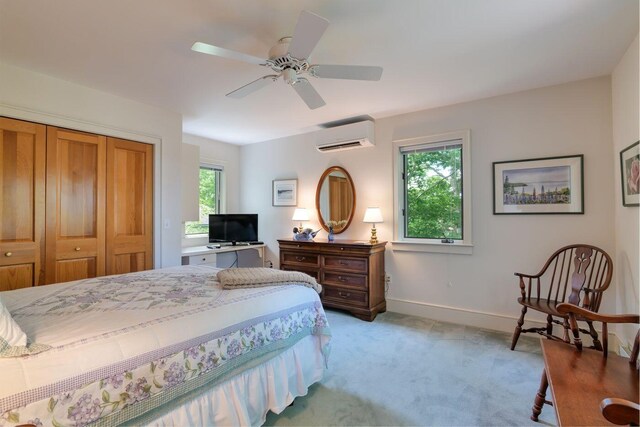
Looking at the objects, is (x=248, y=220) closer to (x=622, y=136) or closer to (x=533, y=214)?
(x=533, y=214)

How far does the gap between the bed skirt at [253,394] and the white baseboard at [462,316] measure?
189 centimetres

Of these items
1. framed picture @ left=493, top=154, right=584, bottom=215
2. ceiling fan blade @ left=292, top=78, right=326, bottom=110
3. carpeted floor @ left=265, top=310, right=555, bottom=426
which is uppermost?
ceiling fan blade @ left=292, top=78, right=326, bottom=110

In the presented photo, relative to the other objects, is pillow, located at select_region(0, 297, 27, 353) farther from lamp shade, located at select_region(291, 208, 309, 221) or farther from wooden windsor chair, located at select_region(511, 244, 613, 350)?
lamp shade, located at select_region(291, 208, 309, 221)

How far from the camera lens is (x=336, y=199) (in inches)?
A: 168

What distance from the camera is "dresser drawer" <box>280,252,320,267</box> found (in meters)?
3.89

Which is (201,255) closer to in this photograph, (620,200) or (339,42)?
(339,42)

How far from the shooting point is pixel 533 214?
9.85 feet

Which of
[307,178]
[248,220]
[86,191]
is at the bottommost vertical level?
[248,220]

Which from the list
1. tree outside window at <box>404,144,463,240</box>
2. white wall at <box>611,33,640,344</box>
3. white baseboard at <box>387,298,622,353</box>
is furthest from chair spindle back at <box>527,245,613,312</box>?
tree outside window at <box>404,144,463,240</box>

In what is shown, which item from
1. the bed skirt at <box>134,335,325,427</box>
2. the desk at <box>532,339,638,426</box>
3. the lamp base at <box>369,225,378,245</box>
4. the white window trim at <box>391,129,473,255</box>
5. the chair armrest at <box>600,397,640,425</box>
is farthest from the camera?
the lamp base at <box>369,225,378,245</box>

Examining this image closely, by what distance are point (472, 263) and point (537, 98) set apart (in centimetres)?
180

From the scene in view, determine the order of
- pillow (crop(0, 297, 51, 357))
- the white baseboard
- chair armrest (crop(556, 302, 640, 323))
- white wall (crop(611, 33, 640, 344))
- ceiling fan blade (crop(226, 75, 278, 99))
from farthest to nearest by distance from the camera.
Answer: the white baseboard < white wall (crop(611, 33, 640, 344)) < ceiling fan blade (crop(226, 75, 278, 99)) < chair armrest (crop(556, 302, 640, 323)) < pillow (crop(0, 297, 51, 357))

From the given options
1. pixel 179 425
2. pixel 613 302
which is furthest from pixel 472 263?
pixel 179 425

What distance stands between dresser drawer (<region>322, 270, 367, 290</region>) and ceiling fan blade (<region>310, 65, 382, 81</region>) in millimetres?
2274
